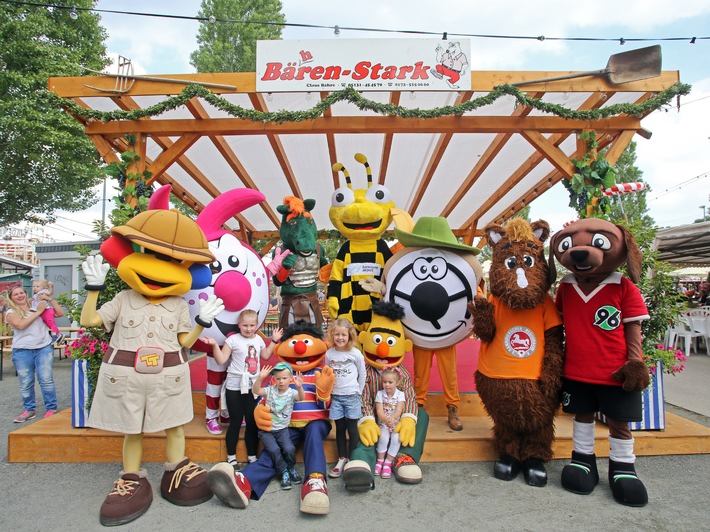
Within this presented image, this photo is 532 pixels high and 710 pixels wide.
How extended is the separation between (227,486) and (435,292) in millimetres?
2012

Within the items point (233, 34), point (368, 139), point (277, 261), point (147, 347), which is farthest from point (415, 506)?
point (233, 34)

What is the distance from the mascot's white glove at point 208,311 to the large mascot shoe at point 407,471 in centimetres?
164

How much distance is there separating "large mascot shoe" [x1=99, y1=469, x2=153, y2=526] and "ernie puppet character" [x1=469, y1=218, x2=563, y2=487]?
2344 millimetres

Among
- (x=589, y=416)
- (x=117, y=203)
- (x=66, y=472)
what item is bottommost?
(x=66, y=472)

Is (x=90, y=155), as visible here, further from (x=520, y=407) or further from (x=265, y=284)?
(x=520, y=407)

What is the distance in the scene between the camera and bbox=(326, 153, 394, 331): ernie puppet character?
410 centimetres

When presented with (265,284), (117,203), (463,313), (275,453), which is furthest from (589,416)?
(117,203)

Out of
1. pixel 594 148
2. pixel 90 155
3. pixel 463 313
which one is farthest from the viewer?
pixel 90 155

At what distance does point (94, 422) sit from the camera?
276cm

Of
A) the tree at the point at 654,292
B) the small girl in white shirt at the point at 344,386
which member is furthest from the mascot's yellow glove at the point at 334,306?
the tree at the point at 654,292

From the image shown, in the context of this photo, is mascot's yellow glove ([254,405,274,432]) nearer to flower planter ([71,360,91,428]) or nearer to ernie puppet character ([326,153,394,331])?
ernie puppet character ([326,153,394,331])

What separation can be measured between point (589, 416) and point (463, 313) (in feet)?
3.68

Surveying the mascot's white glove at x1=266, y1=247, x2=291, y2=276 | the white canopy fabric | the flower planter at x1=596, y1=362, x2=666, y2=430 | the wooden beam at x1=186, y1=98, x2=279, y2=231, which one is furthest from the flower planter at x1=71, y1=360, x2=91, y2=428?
the white canopy fabric

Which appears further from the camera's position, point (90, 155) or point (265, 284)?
point (90, 155)
